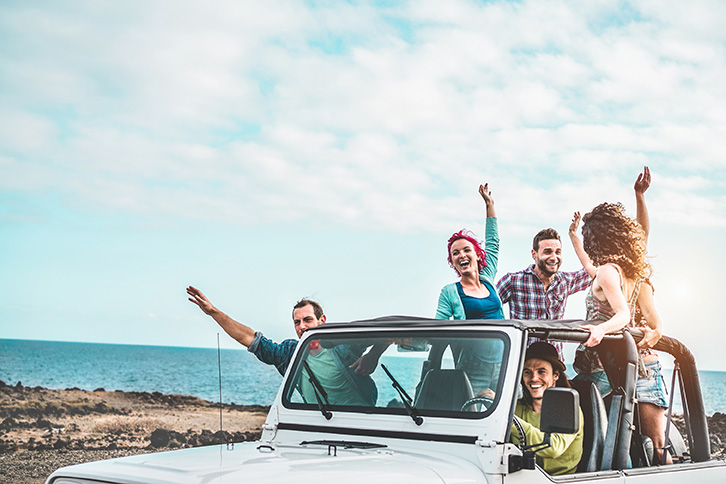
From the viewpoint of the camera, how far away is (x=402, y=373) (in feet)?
14.2

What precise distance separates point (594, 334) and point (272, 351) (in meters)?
2.38

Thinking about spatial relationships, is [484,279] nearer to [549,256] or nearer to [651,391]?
[549,256]

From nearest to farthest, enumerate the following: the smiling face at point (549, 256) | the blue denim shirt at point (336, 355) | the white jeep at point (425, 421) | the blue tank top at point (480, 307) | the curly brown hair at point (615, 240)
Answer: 1. the white jeep at point (425, 421)
2. the blue denim shirt at point (336, 355)
3. the curly brown hair at point (615, 240)
4. the blue tank top at point (480, 307)
5. the smiling face at point (549, 256)

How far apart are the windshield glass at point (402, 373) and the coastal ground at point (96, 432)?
3314mm

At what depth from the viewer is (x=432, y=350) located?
4.33 metres

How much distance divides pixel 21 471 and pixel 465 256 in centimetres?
778

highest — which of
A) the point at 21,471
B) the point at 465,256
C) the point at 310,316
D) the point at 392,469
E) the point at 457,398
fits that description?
the point at 465,256

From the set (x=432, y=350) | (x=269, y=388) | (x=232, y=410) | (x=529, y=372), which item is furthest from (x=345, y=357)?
(x=269, y=388)

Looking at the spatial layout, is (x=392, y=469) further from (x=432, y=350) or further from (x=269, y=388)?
(x=269, y=388)

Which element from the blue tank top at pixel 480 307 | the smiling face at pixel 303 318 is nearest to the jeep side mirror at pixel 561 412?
the blue tank top at pixel 480 307

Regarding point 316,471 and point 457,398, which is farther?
point 457,398

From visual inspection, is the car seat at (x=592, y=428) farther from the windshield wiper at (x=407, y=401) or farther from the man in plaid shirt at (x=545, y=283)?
the man in plaid shirt at (x=545, y=283)

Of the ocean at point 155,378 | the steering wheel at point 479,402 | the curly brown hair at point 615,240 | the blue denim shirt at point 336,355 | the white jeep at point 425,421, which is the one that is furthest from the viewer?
the ocean at point 155,378

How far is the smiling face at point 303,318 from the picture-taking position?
18.6ft
